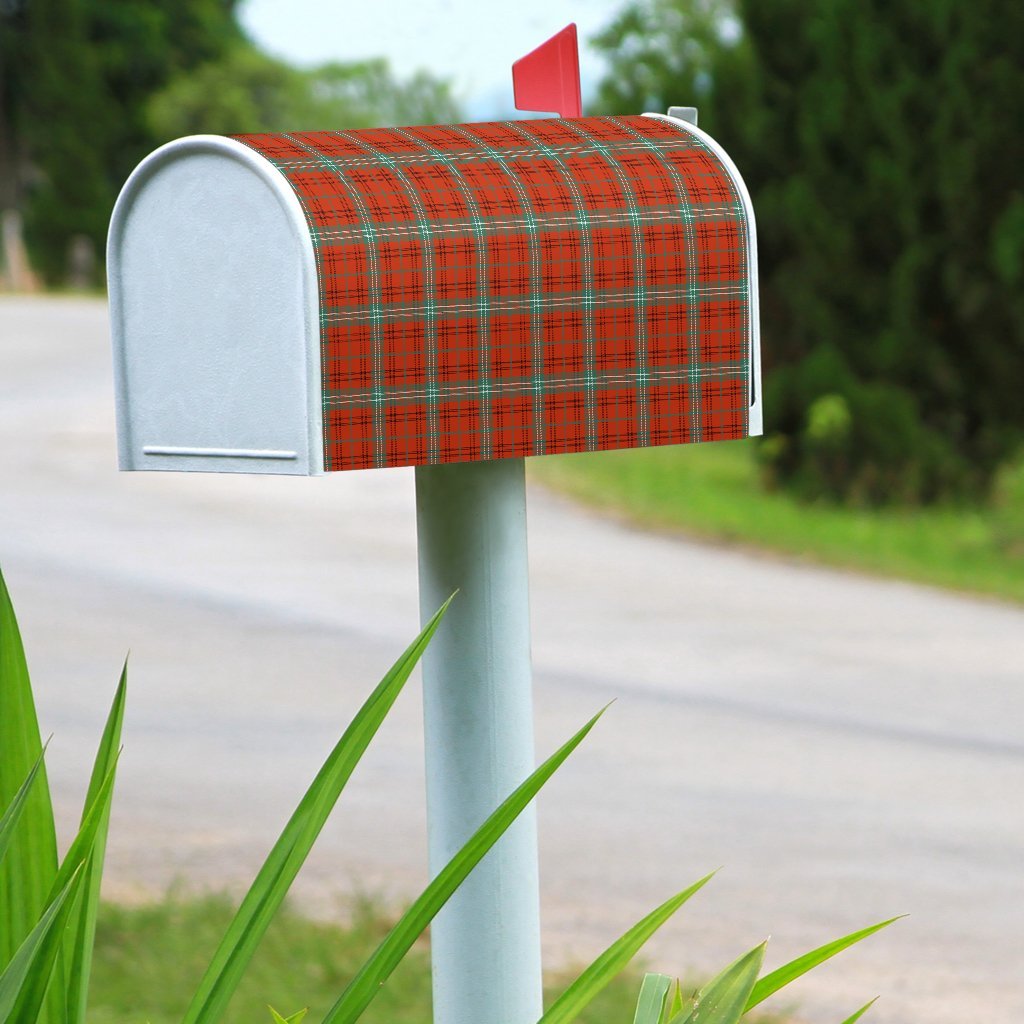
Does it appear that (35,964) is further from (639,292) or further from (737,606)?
(737,606)

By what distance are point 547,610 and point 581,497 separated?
2.89 meters

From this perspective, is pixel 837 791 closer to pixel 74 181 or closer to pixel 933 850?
pixel 933 850

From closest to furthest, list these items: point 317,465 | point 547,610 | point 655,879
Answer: point 317,465, point 655,879, point 547,610

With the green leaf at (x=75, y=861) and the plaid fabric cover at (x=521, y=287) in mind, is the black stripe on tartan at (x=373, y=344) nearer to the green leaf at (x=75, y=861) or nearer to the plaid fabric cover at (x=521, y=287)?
the plaid fabric cover at (x=521, y=287)

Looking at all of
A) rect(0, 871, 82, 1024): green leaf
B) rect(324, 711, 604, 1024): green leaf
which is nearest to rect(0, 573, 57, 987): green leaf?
rect(0, 871, 82, 1024): green leaf

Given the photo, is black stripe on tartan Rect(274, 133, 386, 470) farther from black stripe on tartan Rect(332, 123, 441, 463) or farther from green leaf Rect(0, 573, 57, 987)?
green leaf Rect(0, 573, 57, 987)

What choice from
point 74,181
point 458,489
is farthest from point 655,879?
point 74,181

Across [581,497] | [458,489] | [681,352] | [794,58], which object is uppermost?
[794,58]

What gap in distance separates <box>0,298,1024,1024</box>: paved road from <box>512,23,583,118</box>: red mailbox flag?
2043mm

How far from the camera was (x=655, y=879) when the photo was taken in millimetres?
4113

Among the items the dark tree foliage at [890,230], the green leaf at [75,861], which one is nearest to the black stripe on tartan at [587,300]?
the green leaf at [75,861]

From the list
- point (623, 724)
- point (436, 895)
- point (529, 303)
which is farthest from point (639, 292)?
point (623, 724)

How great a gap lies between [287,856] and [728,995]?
0.39 meters

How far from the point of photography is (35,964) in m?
1.46
